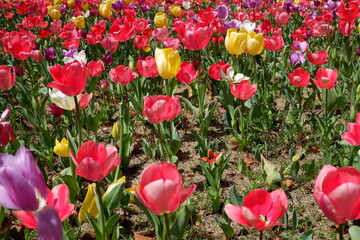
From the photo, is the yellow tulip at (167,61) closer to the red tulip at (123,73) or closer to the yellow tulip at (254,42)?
the red tulip at (123,73)

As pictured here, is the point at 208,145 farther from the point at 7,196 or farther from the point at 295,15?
the point at 295,15

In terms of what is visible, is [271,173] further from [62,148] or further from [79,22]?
[79,22]

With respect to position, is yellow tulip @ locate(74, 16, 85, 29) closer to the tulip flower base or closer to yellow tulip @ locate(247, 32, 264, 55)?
the tulip flower base

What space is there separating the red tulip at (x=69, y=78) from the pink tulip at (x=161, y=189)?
832 mm

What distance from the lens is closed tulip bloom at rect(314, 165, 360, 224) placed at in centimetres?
111

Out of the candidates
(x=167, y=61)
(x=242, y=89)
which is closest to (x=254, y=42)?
(x=242, y=89)

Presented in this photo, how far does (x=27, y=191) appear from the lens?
3.06 ft

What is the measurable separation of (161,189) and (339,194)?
50cm

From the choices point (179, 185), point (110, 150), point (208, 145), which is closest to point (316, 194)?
point (179, 185)

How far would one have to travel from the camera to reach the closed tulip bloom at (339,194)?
111 cm

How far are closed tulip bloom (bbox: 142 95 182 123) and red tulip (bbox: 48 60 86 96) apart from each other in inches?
13.3

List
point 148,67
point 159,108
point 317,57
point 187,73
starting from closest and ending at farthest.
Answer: point 159,108, point 148,67, point 187,73, point 317,57

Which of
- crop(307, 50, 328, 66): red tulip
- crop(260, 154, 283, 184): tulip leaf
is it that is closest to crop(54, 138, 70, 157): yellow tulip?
crop(260, 154, 283, 184): tulip leaf

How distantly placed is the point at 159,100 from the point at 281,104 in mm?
2140
